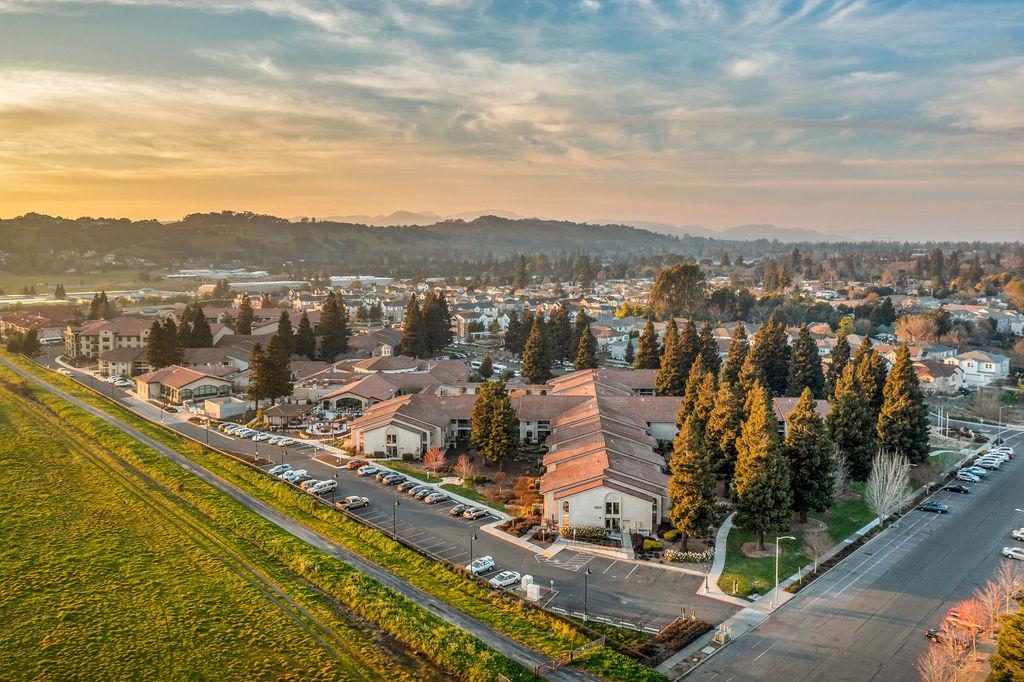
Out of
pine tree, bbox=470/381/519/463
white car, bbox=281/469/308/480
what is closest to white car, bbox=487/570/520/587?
pine tree, bbox=470/381/519/463

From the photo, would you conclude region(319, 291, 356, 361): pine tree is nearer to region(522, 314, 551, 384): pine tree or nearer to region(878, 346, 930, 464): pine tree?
region(522, 314, 551, 384): pine tree

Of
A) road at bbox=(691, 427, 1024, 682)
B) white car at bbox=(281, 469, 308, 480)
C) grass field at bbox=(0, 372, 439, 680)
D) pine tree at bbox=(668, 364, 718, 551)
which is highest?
pine tree at bbox=(668, 364, 718, 551)

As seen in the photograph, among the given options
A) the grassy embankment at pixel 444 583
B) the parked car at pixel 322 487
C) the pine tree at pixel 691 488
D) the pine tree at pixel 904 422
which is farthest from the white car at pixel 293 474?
the pine tree at pixel 904 422

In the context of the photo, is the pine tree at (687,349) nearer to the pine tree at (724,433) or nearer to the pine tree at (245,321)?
the pine tree at (724,433)

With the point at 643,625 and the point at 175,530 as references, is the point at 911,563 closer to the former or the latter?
the point at 643,625

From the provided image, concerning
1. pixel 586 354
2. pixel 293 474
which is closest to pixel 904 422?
pixel 586 354
